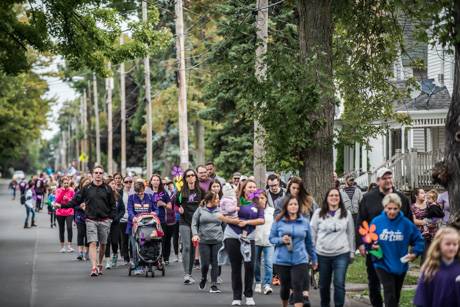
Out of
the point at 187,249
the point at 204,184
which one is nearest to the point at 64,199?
the point at 204,184

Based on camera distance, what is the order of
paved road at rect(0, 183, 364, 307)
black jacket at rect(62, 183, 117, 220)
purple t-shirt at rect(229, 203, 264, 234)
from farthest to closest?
black jacket at rect(62, 183, 117, 220)
purple t-shirt at rect(229, 203, 264, 234)
paved road at rect(0, 183, 364, 307)

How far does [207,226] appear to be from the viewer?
17.8m

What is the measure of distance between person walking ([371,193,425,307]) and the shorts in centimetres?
861

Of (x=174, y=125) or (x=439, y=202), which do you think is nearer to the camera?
(x=439, y=202)

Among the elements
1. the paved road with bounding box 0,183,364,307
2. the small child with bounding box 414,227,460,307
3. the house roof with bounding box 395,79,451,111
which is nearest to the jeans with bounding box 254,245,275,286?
the paved road with bounding box 0,183,364,307

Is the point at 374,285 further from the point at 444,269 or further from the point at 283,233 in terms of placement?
the point at 444,269

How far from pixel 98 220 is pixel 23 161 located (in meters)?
173

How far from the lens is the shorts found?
66.5 ft

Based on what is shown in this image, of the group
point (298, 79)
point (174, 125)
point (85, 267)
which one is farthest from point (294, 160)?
point (174, 125)

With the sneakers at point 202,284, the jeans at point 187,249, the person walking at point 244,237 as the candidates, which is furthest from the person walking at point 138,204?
the person walking at point 244,237

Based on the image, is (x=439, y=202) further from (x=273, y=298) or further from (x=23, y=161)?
(x=23, y=161)

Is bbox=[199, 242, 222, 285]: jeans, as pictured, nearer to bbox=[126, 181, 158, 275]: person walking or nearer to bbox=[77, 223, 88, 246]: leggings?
bbox=[126, 181, 158, 275]: person walking

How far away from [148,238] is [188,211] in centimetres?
102

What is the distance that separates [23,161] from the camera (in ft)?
625
